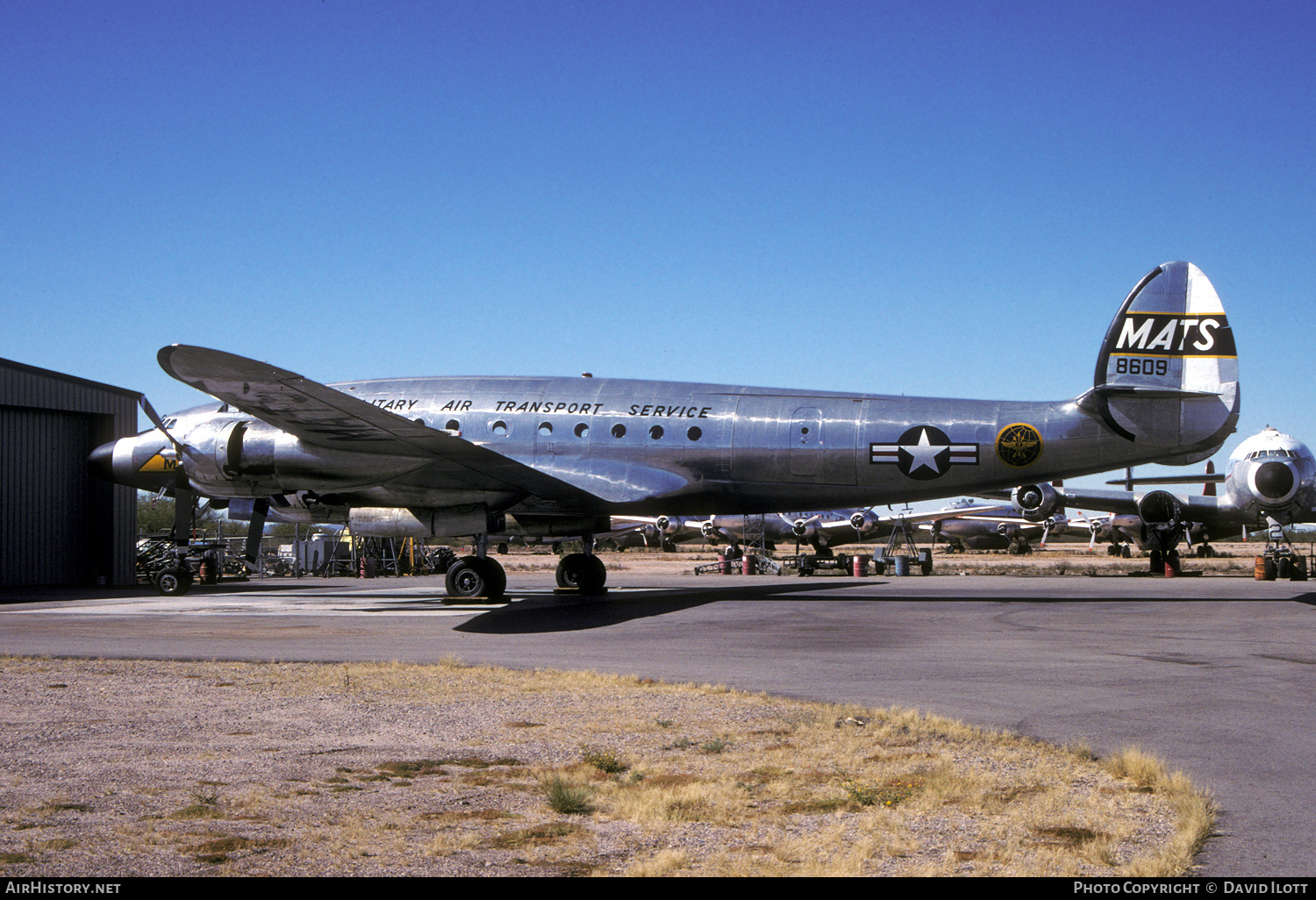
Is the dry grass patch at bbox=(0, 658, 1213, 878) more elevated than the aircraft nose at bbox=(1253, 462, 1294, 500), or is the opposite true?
the aircraft nose at bbox=(1253, 462, 1294, 500)

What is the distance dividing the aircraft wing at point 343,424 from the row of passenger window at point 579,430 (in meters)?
1.62

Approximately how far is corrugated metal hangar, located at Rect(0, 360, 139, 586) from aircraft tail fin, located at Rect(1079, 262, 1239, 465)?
101ft

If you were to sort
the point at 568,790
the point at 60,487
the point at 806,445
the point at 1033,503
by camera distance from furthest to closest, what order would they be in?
1. the point at 1033,503
2. the point at 60,487
3. the point at 806,445
4. the point at 568,790

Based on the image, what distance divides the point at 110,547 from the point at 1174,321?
32.9 metres

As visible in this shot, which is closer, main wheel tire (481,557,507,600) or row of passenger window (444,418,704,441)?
row of passenger window (444,418,704,441)

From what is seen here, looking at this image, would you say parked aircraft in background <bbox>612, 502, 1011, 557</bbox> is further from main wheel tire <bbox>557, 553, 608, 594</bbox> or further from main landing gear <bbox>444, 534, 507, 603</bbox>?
main landing gear <bbox>444, 534, 507, 603</bbox>

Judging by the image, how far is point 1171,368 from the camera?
18.6 m

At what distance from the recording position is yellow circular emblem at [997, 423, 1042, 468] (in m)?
19.0

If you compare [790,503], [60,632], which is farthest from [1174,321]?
[60,632]

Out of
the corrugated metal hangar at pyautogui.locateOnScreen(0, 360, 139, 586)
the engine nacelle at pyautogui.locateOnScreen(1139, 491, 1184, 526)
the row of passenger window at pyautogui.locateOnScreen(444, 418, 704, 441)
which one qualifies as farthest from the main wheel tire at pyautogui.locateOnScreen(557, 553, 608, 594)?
the engine nacelle at pyautogui.locateOnScreen(1139, 491, 1184, 526)

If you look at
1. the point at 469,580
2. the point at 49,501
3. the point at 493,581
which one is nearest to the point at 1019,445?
the point at 493,581

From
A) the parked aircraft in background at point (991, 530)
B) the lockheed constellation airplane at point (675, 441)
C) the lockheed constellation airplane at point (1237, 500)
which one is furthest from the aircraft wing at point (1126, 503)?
the parked aircraft in background at point (991, 530)

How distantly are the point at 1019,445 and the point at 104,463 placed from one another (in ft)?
68.0

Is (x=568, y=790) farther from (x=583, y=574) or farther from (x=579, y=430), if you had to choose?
(x=583, y=574)
